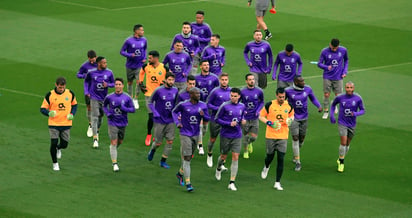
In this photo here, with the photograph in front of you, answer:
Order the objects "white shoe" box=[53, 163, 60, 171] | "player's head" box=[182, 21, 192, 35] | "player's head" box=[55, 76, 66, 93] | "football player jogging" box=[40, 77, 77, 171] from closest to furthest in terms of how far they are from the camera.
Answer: "player's head" box=[55, 76, 66, 93], "football player jogging" box=[40, 77, 77, 171], "white shoe" box=[53, 163, 60, 171], "player's head" box=[182, 21, 192, 35]

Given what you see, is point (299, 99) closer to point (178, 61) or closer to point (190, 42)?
point (178, 61)

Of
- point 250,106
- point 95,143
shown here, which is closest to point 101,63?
point 95,143

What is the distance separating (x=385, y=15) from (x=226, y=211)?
90.3 ft

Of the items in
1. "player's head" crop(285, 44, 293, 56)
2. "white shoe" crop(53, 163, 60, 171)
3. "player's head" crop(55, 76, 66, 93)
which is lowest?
"white shoe" crop(53, 163, 60, 171)

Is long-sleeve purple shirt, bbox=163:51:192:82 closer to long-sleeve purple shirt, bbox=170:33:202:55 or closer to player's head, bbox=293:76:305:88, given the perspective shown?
long-sleeve purple shirt, bbox=170:33:202:55

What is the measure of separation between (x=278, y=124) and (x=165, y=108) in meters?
3.06

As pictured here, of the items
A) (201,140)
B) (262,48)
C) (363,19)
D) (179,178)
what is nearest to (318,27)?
(363,19)

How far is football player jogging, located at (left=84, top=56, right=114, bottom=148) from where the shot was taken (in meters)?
26.2

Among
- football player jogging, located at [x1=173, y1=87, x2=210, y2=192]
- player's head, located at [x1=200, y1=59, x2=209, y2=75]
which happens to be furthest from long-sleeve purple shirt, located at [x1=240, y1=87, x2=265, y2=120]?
football player jogging, located at [x1=173, y1=87, x2=210, y2=192]

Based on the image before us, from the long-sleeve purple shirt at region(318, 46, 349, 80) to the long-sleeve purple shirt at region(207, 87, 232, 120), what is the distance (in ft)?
19.5

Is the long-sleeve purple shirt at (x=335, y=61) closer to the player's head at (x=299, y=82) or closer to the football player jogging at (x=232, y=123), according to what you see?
the player's head at (x=299, y=82)

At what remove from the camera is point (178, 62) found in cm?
2802

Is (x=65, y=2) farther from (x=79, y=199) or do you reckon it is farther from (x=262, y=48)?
(x=79, y=199)

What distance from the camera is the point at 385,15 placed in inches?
1836
